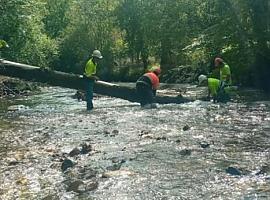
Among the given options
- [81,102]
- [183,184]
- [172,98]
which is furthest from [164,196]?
[81,102]

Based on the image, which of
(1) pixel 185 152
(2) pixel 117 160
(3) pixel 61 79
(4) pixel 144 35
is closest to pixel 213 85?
(3) pixel 61 79

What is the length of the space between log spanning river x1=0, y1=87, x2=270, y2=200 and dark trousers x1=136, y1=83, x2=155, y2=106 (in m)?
1.36

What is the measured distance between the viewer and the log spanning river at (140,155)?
31.7 ft

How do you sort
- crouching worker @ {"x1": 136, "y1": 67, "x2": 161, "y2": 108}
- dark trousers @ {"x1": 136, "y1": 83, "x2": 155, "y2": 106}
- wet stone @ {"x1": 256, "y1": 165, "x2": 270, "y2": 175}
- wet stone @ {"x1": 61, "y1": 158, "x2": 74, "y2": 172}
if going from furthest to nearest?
dark trousers @ {"x1": 136, "y1": 83, "x2": 155, "y2": 106}
crouching worker @ {"x1": 136, "y1": 67, "x2": 161, "y2": 108}
wet stone @ {"x1": 61, "y1": 158, "x2": 74, "y2": 172}
wet stone @ {"x1": 256, "y1": 165, "x2": 270, "y2": 175}

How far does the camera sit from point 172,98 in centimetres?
2353

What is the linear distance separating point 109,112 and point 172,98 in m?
3.44

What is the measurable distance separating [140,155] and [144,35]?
1854 inches

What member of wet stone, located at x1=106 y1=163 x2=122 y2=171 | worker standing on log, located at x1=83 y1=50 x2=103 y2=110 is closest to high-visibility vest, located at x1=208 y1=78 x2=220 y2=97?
worker standing on log, located at x1=83 y1=50 x2=103 y2=110

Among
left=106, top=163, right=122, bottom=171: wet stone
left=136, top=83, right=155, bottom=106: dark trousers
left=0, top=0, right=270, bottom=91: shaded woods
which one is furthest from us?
left=0, top=0, right=270, bottom=91: shaded woods

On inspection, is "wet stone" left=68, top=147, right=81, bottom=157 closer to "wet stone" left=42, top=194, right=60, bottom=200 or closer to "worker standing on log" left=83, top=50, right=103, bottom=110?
"wet stone" left=42, top=194, right=60, bottom=200

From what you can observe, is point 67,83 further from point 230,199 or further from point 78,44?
point 78,44

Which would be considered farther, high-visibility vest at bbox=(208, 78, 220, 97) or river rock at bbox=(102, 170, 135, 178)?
high-visibility vest at bbox=(208, 78, 220, 97)

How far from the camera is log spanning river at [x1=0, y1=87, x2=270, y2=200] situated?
31.7 feet

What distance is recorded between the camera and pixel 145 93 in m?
22.4
